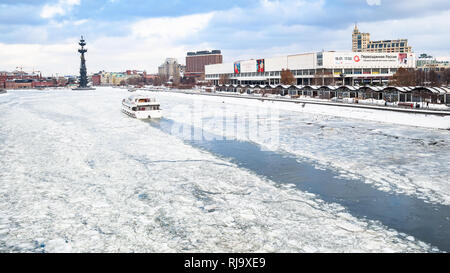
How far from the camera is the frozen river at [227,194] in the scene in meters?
12.1

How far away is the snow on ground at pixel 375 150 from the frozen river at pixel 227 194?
0.12m

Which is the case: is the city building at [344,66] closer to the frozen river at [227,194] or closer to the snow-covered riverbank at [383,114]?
the snow-covered riverbank at [383,114]

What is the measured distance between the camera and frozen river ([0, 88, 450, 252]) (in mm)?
12086

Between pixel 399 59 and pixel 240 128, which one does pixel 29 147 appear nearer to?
pixel 240 128

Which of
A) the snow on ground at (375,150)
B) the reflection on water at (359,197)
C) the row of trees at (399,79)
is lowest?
the reflection on water at (359,197)

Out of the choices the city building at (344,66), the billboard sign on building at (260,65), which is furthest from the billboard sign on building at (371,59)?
the billboard sign on building at (260,65)

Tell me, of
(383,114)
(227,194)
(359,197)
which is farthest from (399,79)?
(227,194)

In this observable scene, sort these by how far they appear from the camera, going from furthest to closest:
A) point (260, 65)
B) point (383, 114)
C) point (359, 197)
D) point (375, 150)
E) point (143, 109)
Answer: point (260, 65)
point (143, 109)
point (383, 114)
point (375, 150)
point (359, 197)

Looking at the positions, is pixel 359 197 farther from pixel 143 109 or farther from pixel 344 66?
pixel 344 66

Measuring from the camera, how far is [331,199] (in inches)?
628

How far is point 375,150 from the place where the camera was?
2628 cm

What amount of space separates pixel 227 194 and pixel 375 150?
13.9 m

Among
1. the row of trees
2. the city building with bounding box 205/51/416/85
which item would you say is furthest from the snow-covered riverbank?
the city building with bounding box 205/51/416/85

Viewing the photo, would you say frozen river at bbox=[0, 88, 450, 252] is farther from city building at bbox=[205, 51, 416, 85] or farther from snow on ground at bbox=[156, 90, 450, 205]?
city building at bbox=[205, 51, 416, 85]
